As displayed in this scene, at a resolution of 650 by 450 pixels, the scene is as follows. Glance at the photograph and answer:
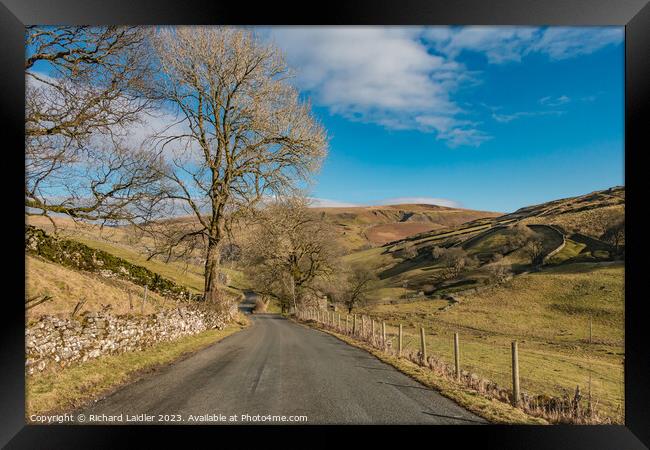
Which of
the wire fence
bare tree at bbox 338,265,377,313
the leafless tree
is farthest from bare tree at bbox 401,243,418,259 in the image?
the wire fence

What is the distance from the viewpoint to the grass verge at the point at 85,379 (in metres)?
5.92

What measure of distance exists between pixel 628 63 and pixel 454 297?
52.5 m

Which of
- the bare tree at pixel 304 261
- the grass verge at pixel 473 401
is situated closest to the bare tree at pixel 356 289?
the bare tree at pixel 304 261

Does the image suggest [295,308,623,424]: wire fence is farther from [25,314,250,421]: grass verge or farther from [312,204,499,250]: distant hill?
[312,204,499,250]: distant hill

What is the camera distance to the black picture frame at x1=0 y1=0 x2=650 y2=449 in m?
5.32

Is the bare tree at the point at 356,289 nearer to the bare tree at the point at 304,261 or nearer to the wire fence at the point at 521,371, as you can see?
the bare tree at the point at 304,261

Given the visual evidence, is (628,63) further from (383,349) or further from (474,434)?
(383,349)

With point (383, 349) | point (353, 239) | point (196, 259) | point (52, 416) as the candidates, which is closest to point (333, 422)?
point (52, 416)

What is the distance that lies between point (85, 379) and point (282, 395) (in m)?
3.74

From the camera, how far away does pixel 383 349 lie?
14.7m

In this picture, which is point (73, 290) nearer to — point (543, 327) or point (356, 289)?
point (543, 327)

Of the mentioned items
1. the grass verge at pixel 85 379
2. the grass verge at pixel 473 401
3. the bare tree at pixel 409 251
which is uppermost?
the grass verge at pixel 85 379

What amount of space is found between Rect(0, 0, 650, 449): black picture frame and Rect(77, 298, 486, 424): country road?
51 centimetres
